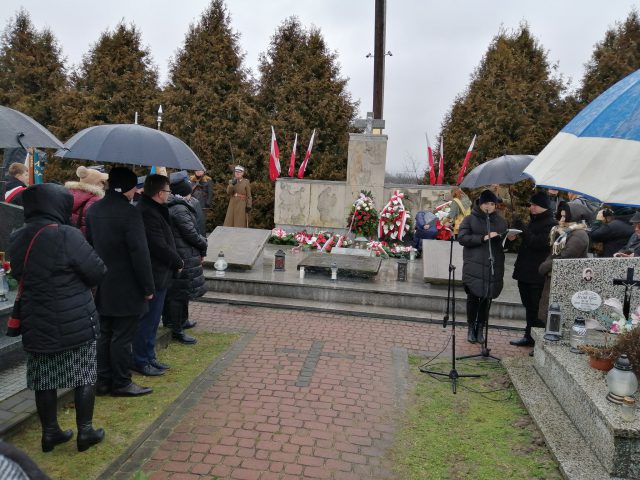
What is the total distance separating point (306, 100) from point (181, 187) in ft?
39.8

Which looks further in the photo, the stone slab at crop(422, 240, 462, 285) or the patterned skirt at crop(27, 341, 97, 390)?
the stone slab at crop(422, 240, 462, 285)

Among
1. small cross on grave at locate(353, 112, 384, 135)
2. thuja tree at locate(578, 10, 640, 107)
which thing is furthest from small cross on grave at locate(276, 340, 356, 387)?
thuja tree at locate(578, 10, 640, 107)

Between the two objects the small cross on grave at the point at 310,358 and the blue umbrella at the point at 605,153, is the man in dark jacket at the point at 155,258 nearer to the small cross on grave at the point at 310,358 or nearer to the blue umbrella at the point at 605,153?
the small cross on grave at the point at 310,358

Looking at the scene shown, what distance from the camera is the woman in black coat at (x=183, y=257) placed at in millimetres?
5750

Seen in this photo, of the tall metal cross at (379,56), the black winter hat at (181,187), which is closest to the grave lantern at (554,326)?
the black winter hat at (181,187)

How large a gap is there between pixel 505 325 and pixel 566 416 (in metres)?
3.11

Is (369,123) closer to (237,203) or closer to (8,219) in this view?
(237,203)

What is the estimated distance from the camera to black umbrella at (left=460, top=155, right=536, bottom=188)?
20.2 ft

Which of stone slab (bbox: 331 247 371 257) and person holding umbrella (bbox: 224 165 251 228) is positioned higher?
person holding umbrella (bbox: 224 165 251 228)

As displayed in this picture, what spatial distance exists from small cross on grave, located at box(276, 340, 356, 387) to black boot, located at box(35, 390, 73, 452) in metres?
2.15

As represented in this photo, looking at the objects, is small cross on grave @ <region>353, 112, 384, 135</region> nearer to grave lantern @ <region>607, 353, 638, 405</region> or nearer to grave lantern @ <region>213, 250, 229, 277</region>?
grave lantern @ <region>213, 250, 229, 277</region>

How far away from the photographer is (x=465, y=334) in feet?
23.3

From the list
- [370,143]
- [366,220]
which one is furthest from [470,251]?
[370,143]

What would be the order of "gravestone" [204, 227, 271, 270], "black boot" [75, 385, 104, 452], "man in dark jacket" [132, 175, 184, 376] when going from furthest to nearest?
"gravestone" [204, 227, 271, 270] → "man in dark jacket" [132, 175, 184, 376] → "black boot" [75, 385, 104, 452]
